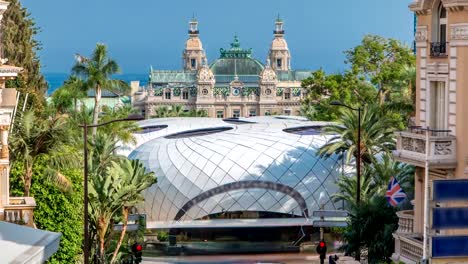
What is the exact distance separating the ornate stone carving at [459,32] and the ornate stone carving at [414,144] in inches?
107

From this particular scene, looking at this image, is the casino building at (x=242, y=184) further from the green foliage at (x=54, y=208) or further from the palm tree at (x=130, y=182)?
the green foliage at (x=54, y=208)

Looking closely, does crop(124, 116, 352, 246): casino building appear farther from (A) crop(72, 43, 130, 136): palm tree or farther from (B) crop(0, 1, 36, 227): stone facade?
(B) crop(0, 1, 36, 227): stone facade

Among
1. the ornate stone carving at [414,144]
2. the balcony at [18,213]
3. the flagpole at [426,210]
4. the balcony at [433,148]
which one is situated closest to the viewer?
the flagpole at [426,210]

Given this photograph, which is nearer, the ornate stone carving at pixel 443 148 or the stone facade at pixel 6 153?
the ornate stone carving at pixel 443 148

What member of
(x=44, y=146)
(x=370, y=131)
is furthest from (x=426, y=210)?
(x=370, y=131)

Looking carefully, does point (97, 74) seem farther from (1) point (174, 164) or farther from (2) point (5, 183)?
(2) point (5, 183)

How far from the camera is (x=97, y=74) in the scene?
7419 centimetres

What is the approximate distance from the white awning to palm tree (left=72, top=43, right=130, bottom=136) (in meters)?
55.5

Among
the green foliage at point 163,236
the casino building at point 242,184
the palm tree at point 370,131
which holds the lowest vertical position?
the green foliage at point 163,236

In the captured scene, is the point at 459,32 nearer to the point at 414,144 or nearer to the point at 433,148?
the point at 433,148

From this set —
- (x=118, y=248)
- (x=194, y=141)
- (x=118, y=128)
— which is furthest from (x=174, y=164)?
(x=118, y=248)

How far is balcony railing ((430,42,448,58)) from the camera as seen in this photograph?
33.0m

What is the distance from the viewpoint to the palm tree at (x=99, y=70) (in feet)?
243

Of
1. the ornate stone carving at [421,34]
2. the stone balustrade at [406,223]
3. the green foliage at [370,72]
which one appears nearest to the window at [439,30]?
the ornate stone carving at [421,34]
